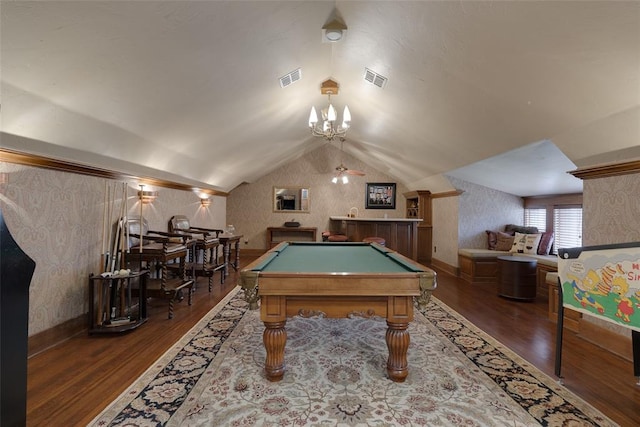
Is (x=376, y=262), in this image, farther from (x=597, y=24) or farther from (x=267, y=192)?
(x=267, y=192)

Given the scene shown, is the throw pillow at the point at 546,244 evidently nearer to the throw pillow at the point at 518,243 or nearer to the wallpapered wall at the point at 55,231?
the throw pillow at the point at 518,243

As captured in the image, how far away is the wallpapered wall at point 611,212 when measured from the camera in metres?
2.56

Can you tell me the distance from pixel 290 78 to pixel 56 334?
365 cm

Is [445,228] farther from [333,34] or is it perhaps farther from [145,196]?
[145,196]

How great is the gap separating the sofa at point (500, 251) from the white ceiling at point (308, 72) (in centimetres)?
153

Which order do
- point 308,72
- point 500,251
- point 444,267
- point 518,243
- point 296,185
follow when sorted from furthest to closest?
1. point 296,185
2. point 444,267
3. point 500,251
4. point 518,243
5. point 308,72

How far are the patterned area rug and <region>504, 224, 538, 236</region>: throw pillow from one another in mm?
3581

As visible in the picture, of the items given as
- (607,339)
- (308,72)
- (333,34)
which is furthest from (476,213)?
(333,34)

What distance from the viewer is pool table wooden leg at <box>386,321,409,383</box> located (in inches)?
84.6

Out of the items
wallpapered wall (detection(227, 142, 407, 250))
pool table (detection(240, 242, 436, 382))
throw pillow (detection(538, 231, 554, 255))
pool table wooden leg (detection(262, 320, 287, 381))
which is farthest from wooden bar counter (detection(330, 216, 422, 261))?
pool table wooden leg (detection(262, 320, 287, 381))

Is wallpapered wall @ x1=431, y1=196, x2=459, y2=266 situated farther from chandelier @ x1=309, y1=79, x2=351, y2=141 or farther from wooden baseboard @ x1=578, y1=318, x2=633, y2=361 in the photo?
chandelier @ x1=309, y1=79, x2=351, y2=141

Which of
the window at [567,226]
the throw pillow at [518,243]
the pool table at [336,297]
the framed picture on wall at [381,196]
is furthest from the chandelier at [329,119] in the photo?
the framed picture on wall at [381,196]

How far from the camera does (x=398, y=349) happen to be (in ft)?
7.08

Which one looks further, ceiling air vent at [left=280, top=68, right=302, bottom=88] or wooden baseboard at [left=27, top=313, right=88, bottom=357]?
ceiling air vent at [left=280, top=68, right=302, bottom=88]
